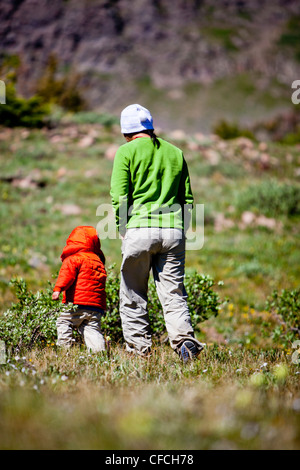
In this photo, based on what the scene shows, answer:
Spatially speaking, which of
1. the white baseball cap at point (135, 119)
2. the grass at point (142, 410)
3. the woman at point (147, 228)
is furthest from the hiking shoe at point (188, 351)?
the white baseball cap at point (135, 119)

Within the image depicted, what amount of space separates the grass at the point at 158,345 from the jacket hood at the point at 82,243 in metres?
0.91

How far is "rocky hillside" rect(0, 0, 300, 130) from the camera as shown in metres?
124

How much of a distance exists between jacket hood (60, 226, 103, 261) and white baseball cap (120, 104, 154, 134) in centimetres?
106

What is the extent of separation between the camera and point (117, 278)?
4477mm

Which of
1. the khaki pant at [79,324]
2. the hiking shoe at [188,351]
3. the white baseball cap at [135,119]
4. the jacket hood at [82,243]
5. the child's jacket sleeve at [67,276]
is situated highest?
the white baseball cap at [135,119]

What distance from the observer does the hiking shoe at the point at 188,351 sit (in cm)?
343

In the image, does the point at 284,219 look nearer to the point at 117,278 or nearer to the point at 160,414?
the point at 117,278

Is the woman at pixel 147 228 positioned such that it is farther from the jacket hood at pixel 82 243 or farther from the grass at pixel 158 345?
the jacket hood at pixel 82 243

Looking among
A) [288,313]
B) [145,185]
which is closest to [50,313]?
[145,185]

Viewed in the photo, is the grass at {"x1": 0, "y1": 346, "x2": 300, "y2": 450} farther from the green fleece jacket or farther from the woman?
the green fleece jacket

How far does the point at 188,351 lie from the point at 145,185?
1431 mm

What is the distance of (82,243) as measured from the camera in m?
4.05

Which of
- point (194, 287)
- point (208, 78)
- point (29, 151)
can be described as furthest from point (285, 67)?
point (194, 287)
